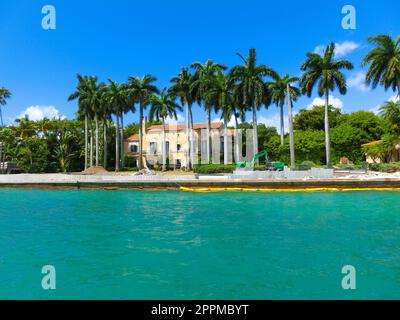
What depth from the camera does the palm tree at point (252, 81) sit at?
48000 mm

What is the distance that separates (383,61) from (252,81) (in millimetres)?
16543

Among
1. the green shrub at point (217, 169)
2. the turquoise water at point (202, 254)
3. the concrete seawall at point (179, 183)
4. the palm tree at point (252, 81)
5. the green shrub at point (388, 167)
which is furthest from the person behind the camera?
the palm tree at point (252, 81)

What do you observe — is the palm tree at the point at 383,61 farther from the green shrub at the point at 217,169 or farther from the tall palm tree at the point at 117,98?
the tall palm tree at the point at 117,98

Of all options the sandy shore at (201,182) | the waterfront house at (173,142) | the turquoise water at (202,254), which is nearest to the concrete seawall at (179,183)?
the sandy shore at (201,182)

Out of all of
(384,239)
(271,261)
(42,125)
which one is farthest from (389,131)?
(42,125)

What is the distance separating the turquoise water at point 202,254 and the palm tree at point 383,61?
31002mm

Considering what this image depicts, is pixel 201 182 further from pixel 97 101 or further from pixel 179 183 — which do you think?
pixel 97 101

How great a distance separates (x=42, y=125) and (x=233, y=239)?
212ft

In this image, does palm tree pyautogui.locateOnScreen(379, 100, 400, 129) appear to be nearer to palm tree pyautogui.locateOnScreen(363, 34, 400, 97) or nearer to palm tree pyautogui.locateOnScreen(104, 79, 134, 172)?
palm tree pyautogui.locateOnScreen(363, 34, 400, 97)

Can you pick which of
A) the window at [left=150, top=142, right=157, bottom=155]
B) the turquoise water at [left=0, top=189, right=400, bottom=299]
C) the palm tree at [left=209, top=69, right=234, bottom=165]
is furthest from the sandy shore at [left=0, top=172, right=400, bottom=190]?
the window at [left=150, top=142, right=157, bottom=155]

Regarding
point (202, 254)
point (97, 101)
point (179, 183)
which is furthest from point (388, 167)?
point (97, 101)

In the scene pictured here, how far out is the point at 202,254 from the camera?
10445 millimetres

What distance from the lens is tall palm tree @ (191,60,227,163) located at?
169ft

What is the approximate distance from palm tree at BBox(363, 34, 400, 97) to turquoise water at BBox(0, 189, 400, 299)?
1221 inches
